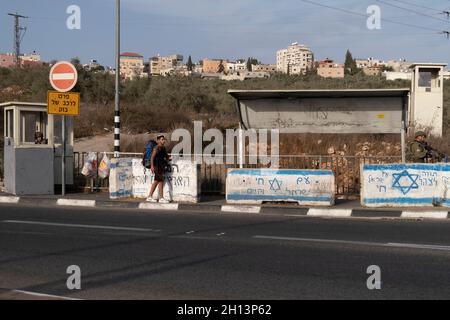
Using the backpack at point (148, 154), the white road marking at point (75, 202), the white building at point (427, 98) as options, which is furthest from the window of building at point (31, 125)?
the white building at point (427, 98)

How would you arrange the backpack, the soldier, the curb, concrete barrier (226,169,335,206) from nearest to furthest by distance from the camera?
the curb
concrete barrier (226,169,335,206)
the soldier
the backpack

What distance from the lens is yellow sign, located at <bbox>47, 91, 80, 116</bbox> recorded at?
1558 centimetres

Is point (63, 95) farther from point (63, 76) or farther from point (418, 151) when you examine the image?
point (418, 151)

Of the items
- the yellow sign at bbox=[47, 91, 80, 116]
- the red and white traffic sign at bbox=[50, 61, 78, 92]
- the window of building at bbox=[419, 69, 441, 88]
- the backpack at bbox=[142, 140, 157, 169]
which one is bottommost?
the backpack at bbox=[142, 140, 157, 169]

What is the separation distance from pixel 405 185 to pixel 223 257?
7039 mm

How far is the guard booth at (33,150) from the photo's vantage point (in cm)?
1612

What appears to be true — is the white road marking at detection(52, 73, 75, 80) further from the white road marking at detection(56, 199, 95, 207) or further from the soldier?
the soldier

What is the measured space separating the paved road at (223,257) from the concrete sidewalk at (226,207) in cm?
74

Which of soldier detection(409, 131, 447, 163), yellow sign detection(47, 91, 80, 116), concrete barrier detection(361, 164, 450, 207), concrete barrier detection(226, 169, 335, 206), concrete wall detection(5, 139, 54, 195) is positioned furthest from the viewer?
concrete wall detection(5, 139, 54, 195)

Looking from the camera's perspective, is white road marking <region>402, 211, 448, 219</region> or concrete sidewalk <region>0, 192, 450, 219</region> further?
concrete sidewalk <region>0, 192, 450, 219</region>

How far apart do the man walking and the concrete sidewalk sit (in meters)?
0.30

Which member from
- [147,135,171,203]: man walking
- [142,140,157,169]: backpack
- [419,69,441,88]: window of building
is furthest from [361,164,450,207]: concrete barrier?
[419,69,441,88]: window of building

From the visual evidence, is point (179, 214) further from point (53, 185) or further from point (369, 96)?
point (369, 96)

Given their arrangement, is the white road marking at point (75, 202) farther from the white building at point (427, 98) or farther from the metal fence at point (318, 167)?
the white building at point (427, 98)
